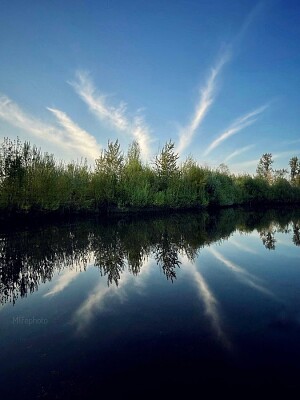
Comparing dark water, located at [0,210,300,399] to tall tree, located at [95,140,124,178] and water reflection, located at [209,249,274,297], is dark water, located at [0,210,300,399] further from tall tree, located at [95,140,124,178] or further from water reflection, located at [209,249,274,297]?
tall tree, located at [95,140,124,178]

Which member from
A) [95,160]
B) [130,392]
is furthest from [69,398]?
[95,160]

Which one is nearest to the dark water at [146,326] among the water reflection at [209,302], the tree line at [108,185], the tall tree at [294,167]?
the water reflection at [209,302]

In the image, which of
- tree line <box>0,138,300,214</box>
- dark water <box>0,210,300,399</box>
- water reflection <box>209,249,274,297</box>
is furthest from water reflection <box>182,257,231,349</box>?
tree line <box>0,138,300,214</box>

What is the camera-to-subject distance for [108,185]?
29.5 metres

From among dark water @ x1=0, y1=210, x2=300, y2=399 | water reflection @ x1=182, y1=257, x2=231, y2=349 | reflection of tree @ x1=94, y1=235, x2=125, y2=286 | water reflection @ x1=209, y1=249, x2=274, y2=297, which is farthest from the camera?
reflection of tree @ x1=94, y1=235, x2=125, y2=286

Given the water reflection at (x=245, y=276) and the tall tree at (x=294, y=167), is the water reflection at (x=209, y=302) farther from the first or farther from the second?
the tall tree at (x=294, y=167)

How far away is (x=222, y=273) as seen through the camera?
8125 mm

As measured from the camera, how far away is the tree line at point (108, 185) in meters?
20.6

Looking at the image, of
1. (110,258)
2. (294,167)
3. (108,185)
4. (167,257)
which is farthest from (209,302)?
(294,167)

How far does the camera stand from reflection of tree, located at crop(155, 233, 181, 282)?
8297mm

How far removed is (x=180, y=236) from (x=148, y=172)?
21.8 metres

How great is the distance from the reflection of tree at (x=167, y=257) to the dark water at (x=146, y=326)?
100 mm

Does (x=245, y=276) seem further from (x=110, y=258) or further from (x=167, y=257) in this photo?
(x=110, y=258)

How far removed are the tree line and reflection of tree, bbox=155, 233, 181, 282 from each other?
13130 mm
